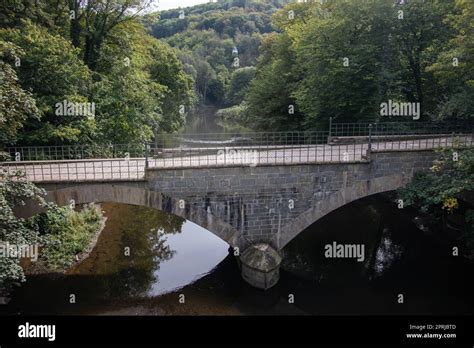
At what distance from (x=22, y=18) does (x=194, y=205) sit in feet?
39.3

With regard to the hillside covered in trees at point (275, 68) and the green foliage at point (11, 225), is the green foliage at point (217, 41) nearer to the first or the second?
the hillside covered in trees at point (275, 68)

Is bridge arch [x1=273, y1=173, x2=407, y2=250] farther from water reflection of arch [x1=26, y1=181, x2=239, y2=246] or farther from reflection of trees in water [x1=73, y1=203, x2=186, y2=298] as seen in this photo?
reflection of trees in water [x1=73, y1=203, x2=186, y2=298]

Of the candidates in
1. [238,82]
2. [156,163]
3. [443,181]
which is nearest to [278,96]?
[443,181]

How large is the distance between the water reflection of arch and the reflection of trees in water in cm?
323

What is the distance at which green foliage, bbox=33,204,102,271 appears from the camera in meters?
14.6

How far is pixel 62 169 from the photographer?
1388cm

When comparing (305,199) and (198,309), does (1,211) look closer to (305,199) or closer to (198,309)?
(198,309)

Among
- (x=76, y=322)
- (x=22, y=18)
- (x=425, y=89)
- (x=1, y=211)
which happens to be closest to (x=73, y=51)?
(x=22, y=18)

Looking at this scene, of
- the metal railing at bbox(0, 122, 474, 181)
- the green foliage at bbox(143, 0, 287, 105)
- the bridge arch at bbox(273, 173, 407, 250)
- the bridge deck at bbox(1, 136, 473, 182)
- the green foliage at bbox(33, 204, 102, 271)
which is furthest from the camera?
the green foliage at bbox(143, 0, 287, 105)

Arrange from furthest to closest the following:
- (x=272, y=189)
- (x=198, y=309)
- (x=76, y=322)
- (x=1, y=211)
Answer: (x=272, y=189) < (x=198, y=309) < (x=1, y=211) < (x=76, y=322)

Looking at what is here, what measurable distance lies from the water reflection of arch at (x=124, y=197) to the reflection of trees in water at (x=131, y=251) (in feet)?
10.6

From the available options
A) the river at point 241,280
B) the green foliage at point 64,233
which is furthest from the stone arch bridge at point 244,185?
the green foliage at point 64,233

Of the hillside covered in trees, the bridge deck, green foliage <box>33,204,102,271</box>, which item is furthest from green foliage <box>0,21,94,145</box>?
green foliage <box>33,204,102,271</box>

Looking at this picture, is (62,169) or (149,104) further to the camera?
(149,104)
